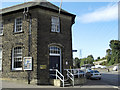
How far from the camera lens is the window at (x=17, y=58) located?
594 inches

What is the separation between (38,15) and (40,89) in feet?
23.5

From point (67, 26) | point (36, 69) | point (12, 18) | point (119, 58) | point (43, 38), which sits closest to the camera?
point (36, 69)

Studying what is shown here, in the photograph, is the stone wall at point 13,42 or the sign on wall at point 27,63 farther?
the stone wall at point 13,42

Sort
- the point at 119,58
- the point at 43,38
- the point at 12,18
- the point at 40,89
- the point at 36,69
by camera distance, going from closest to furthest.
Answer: the point at 40,89 → the point at 36,69 → the point at 43,38 → the point at 12,18 → the point at 119,58

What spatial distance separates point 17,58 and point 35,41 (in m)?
2.70

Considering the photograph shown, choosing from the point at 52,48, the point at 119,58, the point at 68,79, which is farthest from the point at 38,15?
the point at 119,58

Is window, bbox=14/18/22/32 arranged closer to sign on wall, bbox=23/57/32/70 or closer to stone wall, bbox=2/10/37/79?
stone wall, bbox=2/10/37/79

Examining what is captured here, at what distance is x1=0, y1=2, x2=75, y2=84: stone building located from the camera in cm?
1444

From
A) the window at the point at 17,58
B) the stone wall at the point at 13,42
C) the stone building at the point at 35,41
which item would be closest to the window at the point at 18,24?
the stone building at the point at 35,41

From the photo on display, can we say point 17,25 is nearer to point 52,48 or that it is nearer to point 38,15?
point 38,15

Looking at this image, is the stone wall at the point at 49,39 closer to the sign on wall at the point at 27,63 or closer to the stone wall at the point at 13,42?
the stone wall at the point at 13,42

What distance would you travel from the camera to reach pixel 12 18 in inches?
627

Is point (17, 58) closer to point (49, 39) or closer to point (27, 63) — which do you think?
point (27, 63)

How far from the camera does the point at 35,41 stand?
1449 centimetres
